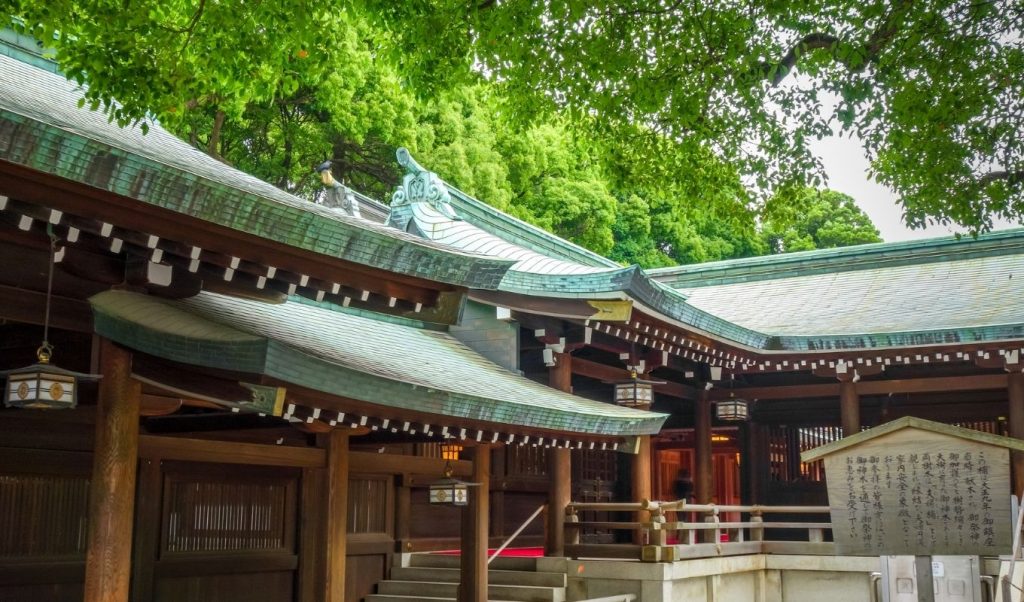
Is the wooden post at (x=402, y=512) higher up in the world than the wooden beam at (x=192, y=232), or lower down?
lower down

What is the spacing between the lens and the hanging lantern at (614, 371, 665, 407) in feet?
50.1

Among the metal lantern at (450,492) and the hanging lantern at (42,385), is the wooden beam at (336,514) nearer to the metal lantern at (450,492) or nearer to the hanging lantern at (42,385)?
the metal lantern at (450,492)

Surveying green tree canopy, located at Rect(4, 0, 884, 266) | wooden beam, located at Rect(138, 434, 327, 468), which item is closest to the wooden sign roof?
green tree canopy, located at Rect(4, 0, 884, 266)

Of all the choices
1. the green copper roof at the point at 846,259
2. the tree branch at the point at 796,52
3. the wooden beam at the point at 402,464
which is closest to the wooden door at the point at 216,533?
the wooden beam at the point at 402,464

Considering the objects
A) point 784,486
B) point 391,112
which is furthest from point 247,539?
point 391,112

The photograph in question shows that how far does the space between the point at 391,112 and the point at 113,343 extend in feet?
68.6

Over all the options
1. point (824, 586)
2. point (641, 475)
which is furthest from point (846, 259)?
point (641, 475)

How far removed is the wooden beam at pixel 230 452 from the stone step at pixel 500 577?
13.1 feet

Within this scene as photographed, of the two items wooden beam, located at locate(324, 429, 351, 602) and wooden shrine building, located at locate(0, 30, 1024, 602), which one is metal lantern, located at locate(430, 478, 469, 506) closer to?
wooden shrine building, located at locate(0, 30, 1024, 602)

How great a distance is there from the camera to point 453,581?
13.3 metres

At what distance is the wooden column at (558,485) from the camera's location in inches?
546

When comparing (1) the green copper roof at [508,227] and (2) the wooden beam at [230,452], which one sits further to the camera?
(1) the green copper roof at [508,227]

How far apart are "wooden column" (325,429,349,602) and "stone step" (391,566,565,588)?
372cm

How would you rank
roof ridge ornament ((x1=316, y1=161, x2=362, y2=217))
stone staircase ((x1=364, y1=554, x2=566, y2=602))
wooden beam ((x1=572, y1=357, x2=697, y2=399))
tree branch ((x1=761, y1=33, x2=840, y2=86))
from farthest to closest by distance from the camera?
wooden beam ((x1=572, y1=357, x2=697, y2=399)) < roof ridge ornament ((x1=316, y1=161, x2=362, y2=217)) < stone staircase ((x1=364, y1=554, x2=566, y2=602)) < tree branch ((x1=761, y1=33, x2=840, y2=86))
